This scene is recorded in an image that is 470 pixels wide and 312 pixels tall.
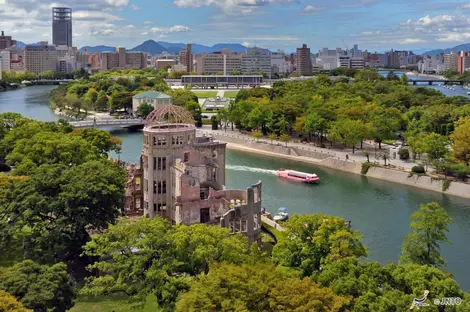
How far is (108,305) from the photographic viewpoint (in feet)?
88.0

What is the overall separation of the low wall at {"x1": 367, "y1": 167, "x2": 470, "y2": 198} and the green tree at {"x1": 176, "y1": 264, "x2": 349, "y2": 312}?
127 feet

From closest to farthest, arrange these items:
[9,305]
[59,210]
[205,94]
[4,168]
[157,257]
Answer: [9,305] < [157,257] < [59,210] < [4,168] < [205,94]

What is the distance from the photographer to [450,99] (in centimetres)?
9869

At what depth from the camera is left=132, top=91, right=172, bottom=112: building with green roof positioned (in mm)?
103400

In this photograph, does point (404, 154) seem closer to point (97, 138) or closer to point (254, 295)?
point (97, 138)

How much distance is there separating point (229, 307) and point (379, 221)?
29.5m

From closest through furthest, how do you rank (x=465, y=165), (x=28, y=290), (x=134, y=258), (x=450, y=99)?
(x=28, y=290) < (x=134, y=258) < (x=465, y=165) < (x=450, y=99)

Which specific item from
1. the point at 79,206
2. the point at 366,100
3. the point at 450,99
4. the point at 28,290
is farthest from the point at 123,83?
the point at 28,290

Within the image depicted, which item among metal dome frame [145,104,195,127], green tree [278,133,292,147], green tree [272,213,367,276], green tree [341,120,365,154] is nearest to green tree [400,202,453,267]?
green tree [272,213,367,276]

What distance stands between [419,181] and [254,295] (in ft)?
140

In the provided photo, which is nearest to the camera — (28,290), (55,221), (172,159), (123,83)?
(28,290)

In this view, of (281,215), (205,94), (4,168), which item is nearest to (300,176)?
(281,215)

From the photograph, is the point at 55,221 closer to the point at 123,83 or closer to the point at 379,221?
the point at 379,221

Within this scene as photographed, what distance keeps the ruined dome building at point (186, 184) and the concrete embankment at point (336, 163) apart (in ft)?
89.1
